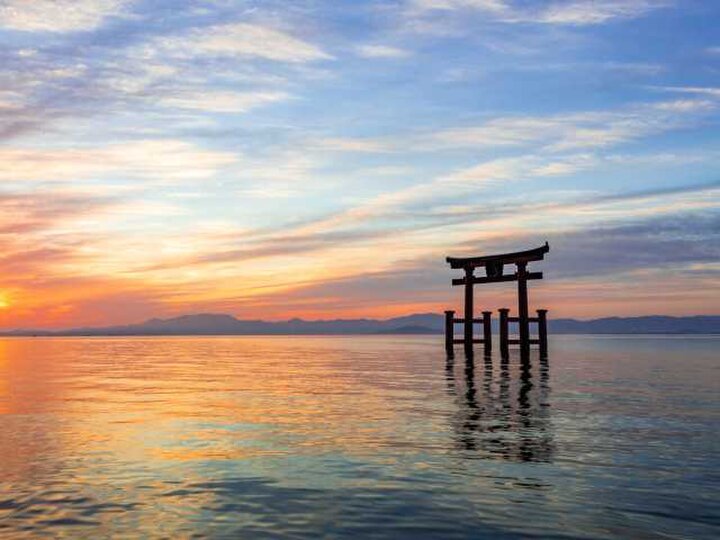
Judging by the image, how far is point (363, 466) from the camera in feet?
37.5

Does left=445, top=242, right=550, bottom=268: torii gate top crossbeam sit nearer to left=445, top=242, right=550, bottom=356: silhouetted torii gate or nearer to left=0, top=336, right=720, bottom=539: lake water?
left=445, top=242, right=550, bottom=356: silhouetted torii gate

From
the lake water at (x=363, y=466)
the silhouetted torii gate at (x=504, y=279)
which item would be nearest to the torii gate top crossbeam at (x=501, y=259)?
the silhouetted torii gate at (x=504, y=279)

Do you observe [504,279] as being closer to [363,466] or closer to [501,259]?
[501,259]

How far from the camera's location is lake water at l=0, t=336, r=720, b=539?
8.29 metres

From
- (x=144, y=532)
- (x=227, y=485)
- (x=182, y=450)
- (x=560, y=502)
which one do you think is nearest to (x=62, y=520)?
(x=144, y=532)

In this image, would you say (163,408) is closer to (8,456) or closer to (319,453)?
(8,456)

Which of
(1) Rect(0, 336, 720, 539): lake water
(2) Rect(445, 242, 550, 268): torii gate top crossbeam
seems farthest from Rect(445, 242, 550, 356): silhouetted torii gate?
(1) Rect(0, 336, 720, 539): lake water

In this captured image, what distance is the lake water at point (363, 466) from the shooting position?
8289 millimetres

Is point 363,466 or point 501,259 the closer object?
point 363,466

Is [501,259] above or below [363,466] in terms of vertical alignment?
above

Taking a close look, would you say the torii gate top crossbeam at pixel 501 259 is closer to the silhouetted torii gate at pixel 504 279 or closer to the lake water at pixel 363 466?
the silhouetted torii gate at pixel 504 279

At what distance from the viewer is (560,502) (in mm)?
9117

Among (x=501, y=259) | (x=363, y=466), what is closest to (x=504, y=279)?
(x=501, y=259)

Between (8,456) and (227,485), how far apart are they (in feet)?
16.4
